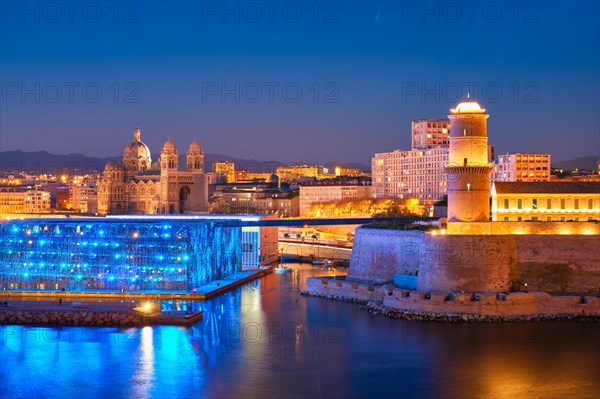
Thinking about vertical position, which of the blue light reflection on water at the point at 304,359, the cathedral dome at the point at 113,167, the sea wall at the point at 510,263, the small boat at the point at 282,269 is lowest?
the blue light reflection on water at the point at 304,359

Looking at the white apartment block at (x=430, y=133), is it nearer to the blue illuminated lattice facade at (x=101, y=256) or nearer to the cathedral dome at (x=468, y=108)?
the blue illuminated lattice facade at (x=101, y=256)

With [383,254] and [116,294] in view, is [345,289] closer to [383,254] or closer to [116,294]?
[383,254]

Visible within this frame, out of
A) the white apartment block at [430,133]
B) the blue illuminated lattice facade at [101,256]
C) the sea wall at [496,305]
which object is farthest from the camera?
the white apartment block at [430,133]

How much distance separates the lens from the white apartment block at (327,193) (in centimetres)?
9219

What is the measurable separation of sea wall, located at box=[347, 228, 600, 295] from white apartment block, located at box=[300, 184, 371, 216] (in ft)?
191

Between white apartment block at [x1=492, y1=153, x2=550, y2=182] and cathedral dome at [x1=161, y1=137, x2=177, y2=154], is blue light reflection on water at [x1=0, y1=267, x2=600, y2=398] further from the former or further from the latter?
cathedral dome at [x1=161, y1=137, x2=177, y2=154]

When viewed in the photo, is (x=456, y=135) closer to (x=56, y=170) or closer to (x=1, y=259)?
(x=1, y=259)

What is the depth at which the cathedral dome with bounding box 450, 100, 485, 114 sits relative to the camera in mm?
31906

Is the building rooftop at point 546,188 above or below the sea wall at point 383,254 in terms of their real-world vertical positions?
above

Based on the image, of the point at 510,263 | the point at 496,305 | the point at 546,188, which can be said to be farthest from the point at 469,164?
the point at 546,188

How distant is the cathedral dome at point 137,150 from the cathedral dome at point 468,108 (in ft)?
206

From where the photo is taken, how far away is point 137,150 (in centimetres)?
9238

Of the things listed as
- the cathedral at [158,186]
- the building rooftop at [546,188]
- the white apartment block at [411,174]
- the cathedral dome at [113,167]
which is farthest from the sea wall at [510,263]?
the cathedral dome at [113,167]

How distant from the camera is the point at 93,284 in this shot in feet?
124
